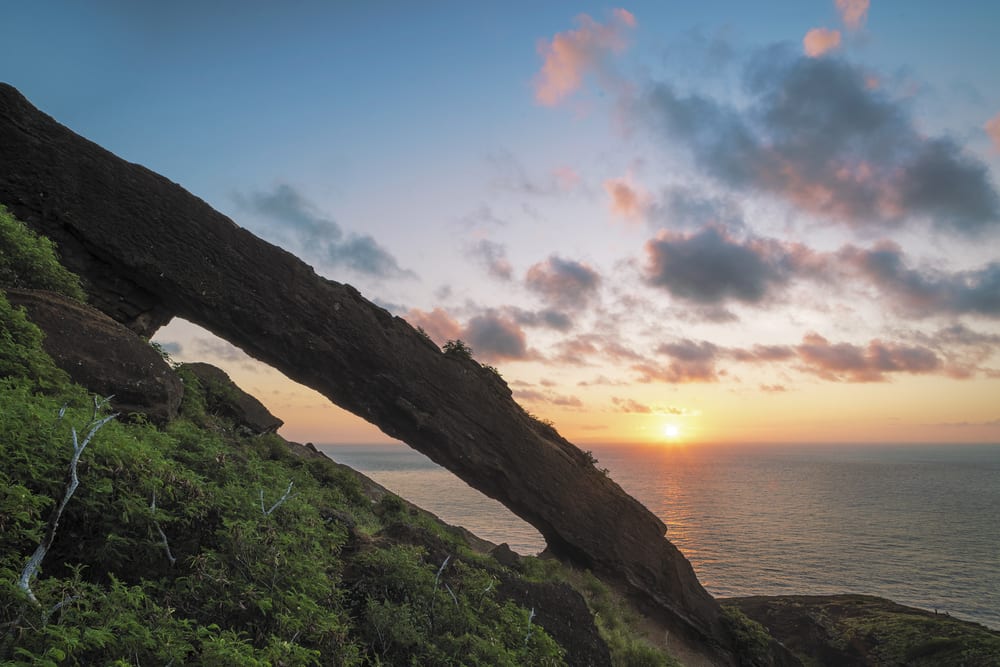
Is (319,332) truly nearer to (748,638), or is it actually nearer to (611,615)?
(611,615)

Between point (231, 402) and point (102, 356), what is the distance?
7.10 m

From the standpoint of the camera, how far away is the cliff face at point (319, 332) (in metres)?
15.3

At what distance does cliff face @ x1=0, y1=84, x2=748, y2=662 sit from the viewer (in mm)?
15320

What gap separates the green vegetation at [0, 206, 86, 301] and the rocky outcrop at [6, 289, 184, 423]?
98 centimetres

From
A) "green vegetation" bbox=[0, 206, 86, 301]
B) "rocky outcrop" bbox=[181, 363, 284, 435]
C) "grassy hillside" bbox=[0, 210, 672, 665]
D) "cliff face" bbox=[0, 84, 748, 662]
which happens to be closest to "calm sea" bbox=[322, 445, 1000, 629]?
"cliff face" bbox=[0, 84, 748, 662]

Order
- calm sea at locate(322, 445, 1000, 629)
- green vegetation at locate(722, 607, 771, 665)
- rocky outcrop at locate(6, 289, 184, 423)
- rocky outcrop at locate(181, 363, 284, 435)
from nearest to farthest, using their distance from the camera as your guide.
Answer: rocky outcrop at locate(6, 289, 184, 423) → rocky outcrop at locate(181, 363, 284, 435) → green vegetation at locate(722, 607, 771, 665) → calm sea at locate(322, 445, 1000, 629)

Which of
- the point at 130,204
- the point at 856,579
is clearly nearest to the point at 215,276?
the point at 130,204

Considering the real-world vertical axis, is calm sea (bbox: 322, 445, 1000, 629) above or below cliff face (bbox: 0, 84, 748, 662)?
below

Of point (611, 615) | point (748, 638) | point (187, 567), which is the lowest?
point (748, 638)

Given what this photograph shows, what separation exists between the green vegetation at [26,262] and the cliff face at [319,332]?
228cm

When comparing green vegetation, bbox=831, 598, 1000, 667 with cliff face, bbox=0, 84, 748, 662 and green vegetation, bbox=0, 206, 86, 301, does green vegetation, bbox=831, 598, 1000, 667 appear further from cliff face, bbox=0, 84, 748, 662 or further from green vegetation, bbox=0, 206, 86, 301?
green vegetation, bbox=0, 206, 86, 301

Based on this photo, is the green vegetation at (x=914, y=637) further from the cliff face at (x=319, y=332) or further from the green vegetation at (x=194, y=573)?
the green vegetation at (x=194, y=573)

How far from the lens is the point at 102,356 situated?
11438mm

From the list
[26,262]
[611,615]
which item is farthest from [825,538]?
[26,262]
